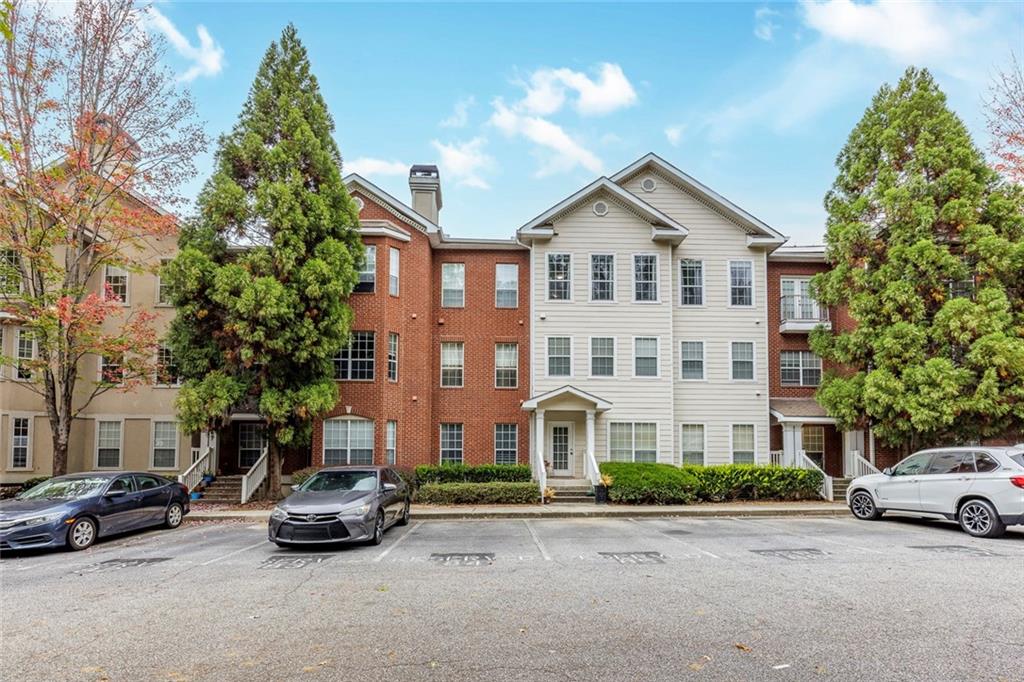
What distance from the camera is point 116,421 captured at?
22.3 m

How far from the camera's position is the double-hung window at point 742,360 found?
2256 cm

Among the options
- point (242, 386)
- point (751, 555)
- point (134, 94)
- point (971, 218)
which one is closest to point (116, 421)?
point (242, 386)

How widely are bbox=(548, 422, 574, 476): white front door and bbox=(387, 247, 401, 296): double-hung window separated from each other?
720 centimetres

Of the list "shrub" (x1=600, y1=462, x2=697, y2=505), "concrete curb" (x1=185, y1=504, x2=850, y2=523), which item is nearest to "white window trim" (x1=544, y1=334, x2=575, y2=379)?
"shrub" (x1=600, y1=462, x2=697, y2=505)

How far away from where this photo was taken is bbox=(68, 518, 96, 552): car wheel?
456 inches

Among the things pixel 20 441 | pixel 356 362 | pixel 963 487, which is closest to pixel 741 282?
pixel 963 487

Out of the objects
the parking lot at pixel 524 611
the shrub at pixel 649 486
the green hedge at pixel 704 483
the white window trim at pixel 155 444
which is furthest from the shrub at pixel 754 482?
the white window trim at pixel 155 444

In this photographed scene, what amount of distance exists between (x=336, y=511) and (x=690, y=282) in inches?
635

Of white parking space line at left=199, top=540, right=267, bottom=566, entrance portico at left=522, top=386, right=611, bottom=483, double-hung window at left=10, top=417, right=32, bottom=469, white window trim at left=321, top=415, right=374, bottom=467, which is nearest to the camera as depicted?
white parking space line at left=199, top=540, right=267, bottom=566

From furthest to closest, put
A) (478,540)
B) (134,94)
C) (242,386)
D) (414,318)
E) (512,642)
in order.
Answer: (414,318), (134,94), (242,386), (478,540), (512,642)

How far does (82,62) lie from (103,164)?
302cm

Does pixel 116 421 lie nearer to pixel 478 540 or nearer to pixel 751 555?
pixel 478 540

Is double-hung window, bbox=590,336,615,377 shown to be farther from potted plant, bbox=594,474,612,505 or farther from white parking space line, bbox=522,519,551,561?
white parking space line, bbox=522,519,551,561

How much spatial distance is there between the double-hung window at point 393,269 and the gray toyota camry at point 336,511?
9323 millimetres
